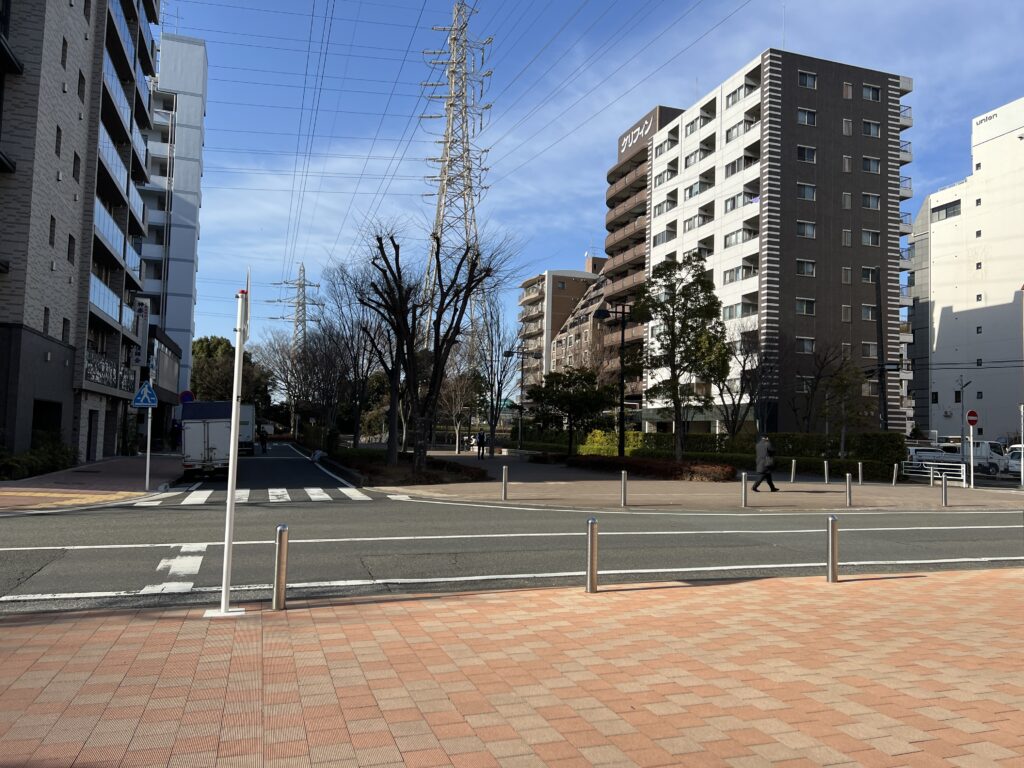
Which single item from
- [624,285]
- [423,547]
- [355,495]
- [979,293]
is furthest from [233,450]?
[979,293]

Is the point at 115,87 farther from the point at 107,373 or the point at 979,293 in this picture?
the point at 979,293

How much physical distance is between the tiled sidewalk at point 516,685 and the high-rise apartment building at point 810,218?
148 ft

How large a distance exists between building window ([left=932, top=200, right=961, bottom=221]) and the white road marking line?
6881 cm

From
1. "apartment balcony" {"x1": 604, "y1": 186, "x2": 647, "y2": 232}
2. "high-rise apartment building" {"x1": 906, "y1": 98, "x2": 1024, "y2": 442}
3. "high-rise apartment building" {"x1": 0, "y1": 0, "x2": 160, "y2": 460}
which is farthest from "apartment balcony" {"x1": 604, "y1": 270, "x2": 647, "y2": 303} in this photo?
"high-rise apartment building" {"x1": 0, "y1": 0, "x2": 160, "y2": 460}

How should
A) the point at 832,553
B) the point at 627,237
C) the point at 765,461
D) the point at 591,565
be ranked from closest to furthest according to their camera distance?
1. the point at 591,565
2. the point at 832,553
3. the point at 765,461
4. the point at 627,237

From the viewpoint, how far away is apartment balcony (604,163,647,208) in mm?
71062

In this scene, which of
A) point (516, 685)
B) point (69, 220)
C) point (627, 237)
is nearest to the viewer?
point (516, 685)

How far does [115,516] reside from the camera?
582 inches

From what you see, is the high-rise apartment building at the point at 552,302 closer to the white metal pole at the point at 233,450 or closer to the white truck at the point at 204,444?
the white truck at the point at 204,444

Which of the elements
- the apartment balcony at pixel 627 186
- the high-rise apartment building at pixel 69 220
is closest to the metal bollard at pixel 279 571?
the high-rise apartment building at pixel 69 220

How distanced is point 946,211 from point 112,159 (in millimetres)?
69905

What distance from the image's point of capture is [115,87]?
117 feet

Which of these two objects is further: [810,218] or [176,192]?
[176,192]

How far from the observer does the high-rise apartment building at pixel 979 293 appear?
63.6 metres
